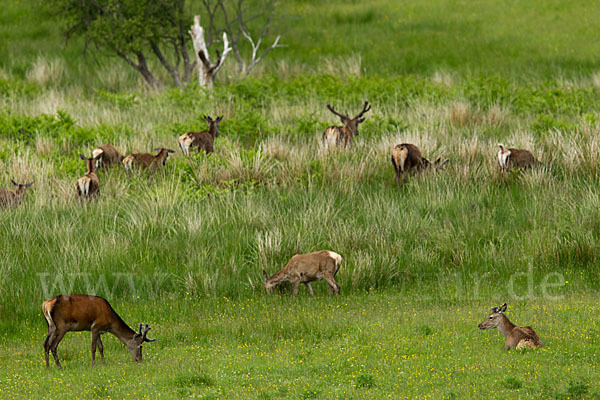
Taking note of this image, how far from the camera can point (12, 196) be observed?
46.1 ft

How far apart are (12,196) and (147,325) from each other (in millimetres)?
5668

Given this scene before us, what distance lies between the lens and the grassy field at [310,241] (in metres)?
7.57

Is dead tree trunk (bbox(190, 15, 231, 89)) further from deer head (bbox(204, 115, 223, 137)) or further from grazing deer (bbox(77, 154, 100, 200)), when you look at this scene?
grazing deer (bbox(77, 154, 100, 200))

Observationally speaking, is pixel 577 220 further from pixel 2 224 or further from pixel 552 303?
pixel 2 224

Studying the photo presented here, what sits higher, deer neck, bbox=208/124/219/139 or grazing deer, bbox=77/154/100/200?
deer neck, bbox=208/124/219/139

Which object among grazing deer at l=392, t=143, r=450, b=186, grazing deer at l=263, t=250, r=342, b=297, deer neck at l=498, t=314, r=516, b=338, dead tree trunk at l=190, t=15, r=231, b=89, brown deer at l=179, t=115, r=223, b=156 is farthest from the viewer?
dead tree trunk at l=190, t=15, r=231, b=89

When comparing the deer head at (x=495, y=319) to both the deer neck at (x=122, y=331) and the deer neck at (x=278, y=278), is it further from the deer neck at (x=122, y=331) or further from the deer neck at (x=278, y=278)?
the deer neck at (x=122, y=331)

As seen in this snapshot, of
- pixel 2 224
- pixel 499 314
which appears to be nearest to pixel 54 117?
pixel 2 224

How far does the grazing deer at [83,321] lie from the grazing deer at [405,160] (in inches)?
296

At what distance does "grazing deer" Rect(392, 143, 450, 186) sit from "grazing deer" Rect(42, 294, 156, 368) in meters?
7.51

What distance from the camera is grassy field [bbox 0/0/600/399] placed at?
24.8 ft

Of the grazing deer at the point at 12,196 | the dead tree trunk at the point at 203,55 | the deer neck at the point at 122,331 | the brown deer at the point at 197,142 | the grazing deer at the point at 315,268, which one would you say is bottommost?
the deer neck at the point at 122,331

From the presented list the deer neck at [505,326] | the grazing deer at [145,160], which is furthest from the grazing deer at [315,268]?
the grazing deer at [145,160]

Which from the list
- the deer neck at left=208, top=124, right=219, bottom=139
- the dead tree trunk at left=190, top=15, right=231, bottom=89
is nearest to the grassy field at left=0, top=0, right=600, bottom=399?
the deer neck at left=208, top=124, right=219, bottom=139
